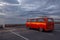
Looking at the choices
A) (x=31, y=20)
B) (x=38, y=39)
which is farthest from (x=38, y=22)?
(x=38, y=39)

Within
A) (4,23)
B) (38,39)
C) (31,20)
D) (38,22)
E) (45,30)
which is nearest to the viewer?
(38,39)

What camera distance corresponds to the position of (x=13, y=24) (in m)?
30.1

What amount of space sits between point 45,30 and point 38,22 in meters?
1.79

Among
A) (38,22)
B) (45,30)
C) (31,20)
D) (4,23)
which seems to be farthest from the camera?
(4,23)

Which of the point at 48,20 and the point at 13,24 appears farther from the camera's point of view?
the point at 13,24

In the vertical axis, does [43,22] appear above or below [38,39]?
above

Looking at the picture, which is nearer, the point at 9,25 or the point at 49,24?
the point at 49,24

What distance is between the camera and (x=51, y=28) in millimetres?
19047

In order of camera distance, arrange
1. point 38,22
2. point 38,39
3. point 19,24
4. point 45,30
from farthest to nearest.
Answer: point 19,24, point 38,22, point 45,30, point 38,39

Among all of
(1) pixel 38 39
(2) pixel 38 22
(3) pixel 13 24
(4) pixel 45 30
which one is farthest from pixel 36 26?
(3) pixel 13 24

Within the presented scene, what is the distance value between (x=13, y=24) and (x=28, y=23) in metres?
7.32

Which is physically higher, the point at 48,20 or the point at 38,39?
the point at 48,20

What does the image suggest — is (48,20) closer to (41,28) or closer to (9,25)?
(41,28)

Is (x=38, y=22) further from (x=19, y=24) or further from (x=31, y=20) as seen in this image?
(x=19, y=24)
